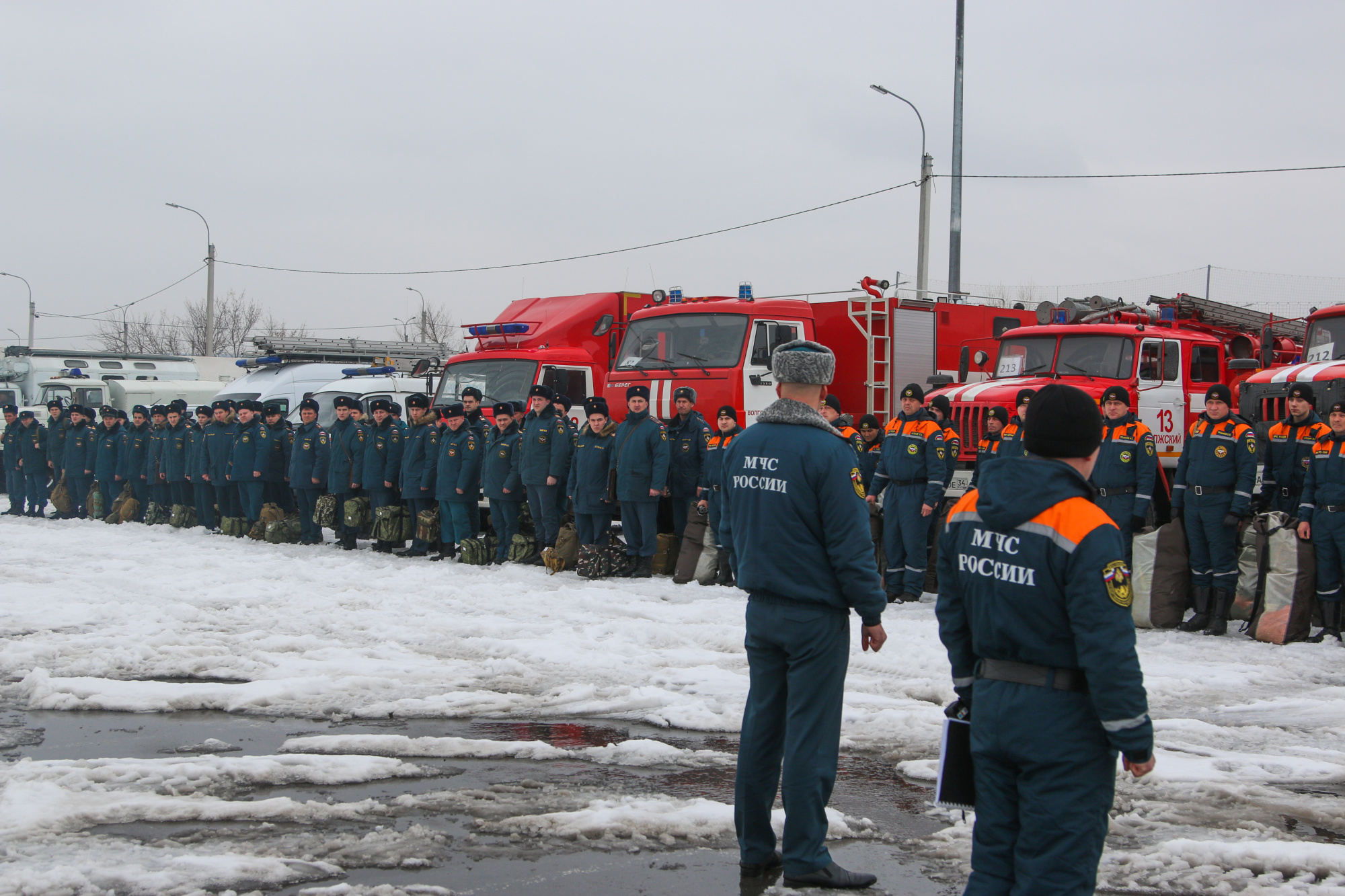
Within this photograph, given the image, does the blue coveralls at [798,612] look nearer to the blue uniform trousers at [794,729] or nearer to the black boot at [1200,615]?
the blue uniform trousers at [794,729]

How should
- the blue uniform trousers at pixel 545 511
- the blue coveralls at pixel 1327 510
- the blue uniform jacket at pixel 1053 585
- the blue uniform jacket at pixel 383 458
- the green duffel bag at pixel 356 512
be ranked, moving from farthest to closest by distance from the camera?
the green duffel bag at pixel 356 512, the blue uniform jacket at pixel 383 458, the blue uniform trousers at pixel 545 511, the blue coveralls at pixel 1327 510, the blue uniform jacket at pixel 1053 585

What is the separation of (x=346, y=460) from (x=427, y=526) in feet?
5.49

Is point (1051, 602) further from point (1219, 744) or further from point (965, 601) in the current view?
point (1219, 744)

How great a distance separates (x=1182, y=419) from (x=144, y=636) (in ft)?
34.4

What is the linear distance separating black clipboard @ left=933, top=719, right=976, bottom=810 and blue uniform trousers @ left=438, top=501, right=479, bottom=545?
10291mm

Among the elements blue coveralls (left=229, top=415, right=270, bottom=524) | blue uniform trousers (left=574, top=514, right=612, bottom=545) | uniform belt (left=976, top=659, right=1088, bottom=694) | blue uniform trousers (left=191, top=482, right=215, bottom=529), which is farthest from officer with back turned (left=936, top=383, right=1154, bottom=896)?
blue uniform trousers (left=191, top=482, right=215, bottom=529)

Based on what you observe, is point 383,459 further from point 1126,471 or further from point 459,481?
point 1126,471

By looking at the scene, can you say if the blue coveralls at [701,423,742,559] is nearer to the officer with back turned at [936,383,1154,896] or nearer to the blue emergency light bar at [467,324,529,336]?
the blue emergency light bar at [467,324,529,336]

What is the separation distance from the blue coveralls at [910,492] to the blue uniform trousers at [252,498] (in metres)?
9.50

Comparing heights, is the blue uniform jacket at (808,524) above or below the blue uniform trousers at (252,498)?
above

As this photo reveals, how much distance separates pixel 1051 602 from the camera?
3.03m

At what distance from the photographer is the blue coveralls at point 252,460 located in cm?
1567

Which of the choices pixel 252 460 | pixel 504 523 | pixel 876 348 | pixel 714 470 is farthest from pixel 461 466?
pixel 876 348

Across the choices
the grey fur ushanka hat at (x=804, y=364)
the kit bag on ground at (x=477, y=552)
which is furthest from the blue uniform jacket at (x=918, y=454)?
the grey fur ushanka hat at (x=804, y=364)
